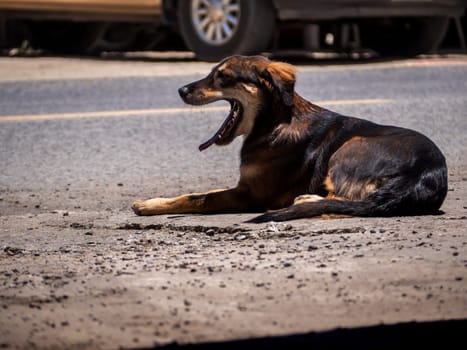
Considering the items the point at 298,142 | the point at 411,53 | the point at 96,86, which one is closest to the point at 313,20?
the point at 411,53

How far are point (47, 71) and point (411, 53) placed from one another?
4.38 m

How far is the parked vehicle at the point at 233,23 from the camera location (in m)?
14.2

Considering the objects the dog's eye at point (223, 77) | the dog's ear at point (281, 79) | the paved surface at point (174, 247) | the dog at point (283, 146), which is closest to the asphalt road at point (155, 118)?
the paved surface at point (174, 247)

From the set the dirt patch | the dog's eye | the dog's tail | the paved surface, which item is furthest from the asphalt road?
the dog's tail

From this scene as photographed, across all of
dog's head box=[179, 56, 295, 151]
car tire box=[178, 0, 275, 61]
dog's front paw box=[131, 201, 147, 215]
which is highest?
dog's head box=[179, 56, 295, 151]

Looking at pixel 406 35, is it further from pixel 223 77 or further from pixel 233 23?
pixel 223 77

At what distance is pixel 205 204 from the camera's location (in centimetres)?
720

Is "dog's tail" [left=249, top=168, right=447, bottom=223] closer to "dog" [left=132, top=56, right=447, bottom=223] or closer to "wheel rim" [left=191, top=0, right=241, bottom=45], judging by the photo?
"dog" [left=132, top=56, right=447, bottom=223]

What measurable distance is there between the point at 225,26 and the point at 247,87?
292 inches

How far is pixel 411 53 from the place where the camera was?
15.7 m

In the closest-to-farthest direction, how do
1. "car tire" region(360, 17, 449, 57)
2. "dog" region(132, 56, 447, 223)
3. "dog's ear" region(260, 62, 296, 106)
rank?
"dog" region(132, 56, 447, 223) < "dog's ear" region(260, 62, 296, 106) < "car tire" region(360, 17, 449, 57)

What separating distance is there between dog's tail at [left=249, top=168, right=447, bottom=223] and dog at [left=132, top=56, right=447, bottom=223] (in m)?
0.09

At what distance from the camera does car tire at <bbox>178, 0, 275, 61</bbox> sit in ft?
46.4

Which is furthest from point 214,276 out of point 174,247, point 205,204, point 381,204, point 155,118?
point 155,118
